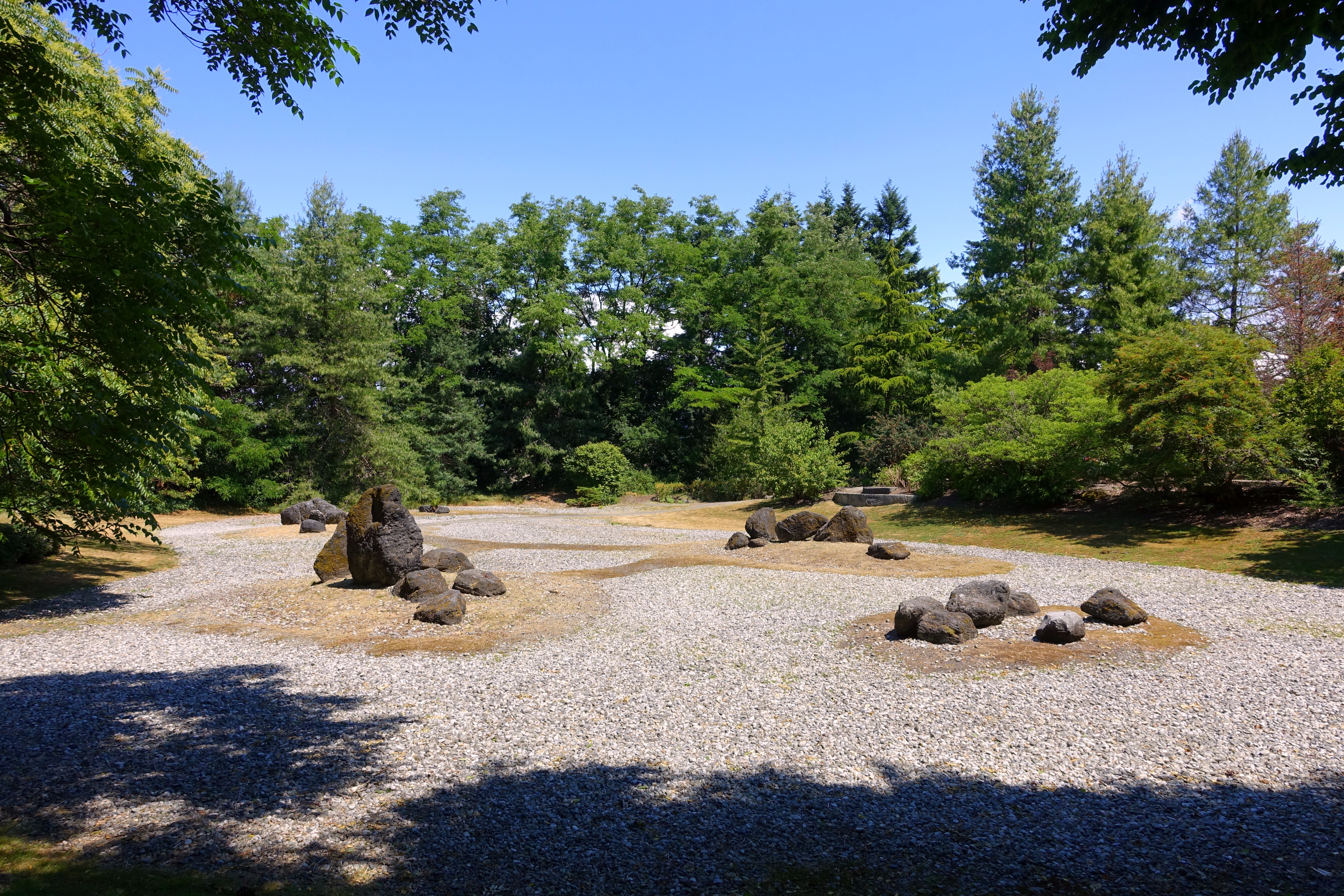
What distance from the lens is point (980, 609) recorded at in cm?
827

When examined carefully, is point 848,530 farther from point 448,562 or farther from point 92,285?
point 92,285

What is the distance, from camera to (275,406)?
1070 inches

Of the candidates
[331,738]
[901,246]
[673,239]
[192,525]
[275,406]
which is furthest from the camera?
[901,246]

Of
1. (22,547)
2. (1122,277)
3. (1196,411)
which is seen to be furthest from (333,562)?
(1122,277)

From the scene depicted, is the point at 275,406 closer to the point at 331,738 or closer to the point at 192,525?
the point at 192,525

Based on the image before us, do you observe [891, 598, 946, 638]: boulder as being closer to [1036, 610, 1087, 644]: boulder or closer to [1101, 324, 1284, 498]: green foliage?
[1036, 610, 1087, 644]: boulder

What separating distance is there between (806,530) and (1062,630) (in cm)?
854

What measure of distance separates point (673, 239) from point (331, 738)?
3772cm

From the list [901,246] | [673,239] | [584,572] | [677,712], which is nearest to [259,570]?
[584,572]

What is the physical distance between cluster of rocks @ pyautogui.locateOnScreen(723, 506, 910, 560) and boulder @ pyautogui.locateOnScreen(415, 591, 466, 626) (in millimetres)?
7413

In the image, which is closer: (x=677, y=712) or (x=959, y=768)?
(x=959, y=768)

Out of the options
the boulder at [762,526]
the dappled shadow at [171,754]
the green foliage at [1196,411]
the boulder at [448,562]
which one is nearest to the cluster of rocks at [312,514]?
the boulder at [448,562]

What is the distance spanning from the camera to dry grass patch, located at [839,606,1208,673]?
702 centimetres

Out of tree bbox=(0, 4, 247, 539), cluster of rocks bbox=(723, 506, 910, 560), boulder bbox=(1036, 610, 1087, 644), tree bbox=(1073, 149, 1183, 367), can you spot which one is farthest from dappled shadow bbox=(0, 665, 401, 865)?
tree bbox=(1073, 149, 1183, 367)
